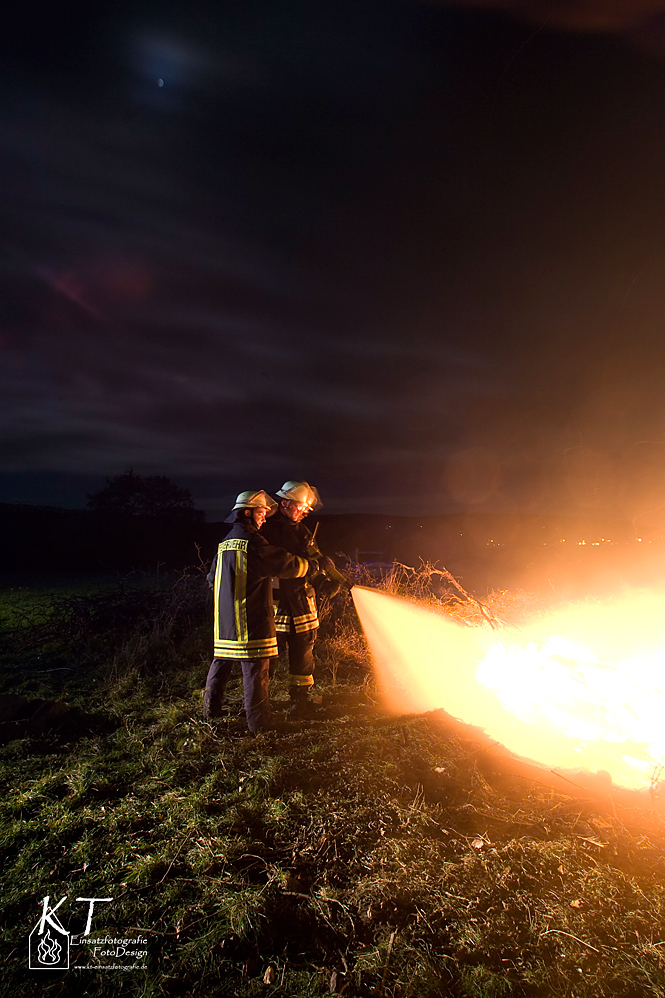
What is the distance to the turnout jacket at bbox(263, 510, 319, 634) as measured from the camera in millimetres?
5180

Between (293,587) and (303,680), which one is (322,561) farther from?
(303,680)

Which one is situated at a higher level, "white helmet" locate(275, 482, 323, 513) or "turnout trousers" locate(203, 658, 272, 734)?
"white helmet" locate(275, 482, 323, 513)

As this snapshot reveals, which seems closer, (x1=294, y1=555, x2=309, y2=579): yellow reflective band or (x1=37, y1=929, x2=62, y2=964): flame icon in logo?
(x1=37, y1=929, x2=62, y2=964): flame icon in logo

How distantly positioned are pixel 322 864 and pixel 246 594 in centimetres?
218

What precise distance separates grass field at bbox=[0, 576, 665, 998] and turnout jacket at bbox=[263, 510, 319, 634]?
39.6 inches

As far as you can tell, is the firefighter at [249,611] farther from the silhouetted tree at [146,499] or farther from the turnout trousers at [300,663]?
the silhouetted tree at [146,499]

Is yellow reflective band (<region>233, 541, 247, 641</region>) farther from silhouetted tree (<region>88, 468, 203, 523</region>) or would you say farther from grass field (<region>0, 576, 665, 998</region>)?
silhouetted tree (<region>88, 468, 203, 523</region>)

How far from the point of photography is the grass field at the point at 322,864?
2.16 m

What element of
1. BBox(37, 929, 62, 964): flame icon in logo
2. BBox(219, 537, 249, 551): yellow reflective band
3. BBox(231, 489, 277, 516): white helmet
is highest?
BBox(231, 489, 277, 516): white helmet

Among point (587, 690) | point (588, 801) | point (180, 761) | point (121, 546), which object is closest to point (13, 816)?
point (180, 761)

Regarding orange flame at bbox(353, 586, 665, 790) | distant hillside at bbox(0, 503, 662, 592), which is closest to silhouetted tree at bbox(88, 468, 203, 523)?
distant hillside at bbox(0, 503, 662, 592)

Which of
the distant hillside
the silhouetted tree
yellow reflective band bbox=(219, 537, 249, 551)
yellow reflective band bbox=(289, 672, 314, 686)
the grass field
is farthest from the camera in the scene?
the silhouetted tree

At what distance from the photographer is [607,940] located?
7.62ft

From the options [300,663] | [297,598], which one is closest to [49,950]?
[300,663]
